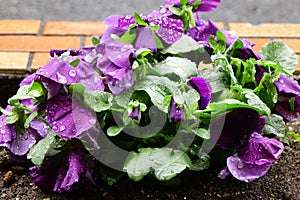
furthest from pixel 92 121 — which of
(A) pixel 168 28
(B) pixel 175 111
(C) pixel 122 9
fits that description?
(C) pixel 122 9

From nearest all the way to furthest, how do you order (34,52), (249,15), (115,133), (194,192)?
(115,133) < (194,192) < (34,52) < (249,15)

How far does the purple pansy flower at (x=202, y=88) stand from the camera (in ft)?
3.50

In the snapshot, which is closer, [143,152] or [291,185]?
[143,152]

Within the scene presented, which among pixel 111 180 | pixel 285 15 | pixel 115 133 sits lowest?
pixel 285 15

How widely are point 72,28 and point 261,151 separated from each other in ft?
2.55

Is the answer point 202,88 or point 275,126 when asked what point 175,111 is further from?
point 275,126

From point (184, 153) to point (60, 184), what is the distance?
220mm

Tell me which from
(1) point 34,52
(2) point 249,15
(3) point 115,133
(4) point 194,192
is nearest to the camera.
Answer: (3) point 115,133

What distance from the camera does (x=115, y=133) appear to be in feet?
3.40

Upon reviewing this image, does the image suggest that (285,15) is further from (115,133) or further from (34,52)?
(115,133)

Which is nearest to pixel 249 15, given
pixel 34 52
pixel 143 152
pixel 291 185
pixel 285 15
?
pixel 285 15

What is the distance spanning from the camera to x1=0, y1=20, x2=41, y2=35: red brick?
1.69 metres

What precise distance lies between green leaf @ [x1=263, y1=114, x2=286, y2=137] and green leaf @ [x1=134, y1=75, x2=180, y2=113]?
20 cm

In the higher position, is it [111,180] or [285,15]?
[111,180]
